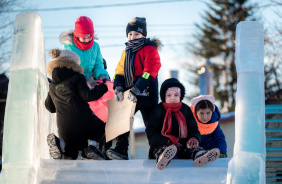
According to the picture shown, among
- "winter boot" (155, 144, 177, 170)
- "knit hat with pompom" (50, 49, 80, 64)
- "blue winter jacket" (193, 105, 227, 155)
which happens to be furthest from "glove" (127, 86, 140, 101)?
"blue winter jacket" (193, 105, 227, 155)

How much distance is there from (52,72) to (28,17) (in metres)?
0.59

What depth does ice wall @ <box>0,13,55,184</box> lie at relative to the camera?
4.17m

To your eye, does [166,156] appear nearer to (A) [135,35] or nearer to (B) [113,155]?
(B) [113,155]

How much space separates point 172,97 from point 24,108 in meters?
1.40

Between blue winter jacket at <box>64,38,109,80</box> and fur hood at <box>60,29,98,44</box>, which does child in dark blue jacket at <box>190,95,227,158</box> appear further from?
fur hood at <box>60,29,98,44</box>

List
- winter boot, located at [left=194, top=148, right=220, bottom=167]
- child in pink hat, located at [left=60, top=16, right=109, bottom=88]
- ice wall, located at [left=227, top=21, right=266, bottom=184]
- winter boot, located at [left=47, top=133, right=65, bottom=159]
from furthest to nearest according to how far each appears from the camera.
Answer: child in pink hat, located at [left=60, top=16, right=109, bottom=88]
winter boot, located at [left=47, top=133, right=65, bottom=159]
winter boot, located at [left=194, top=148, right=220, bottom=167]
ice wall, located at [left=227, top=21, right=266, bottom=184]

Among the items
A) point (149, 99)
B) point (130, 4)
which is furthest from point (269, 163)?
point (130, 4)

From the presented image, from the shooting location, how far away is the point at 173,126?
15.6 ft

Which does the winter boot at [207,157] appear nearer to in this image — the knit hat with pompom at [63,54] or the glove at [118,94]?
the glove at [118,94]

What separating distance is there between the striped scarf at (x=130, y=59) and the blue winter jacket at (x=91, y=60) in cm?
54

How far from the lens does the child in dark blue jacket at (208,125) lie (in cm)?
552

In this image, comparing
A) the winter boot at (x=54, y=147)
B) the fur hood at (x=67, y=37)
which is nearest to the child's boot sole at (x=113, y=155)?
the winter boot at (x=54, y=147)

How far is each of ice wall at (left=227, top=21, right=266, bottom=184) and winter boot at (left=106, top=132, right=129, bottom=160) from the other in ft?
3.91

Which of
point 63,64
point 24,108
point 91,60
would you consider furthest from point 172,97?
point 24,108
